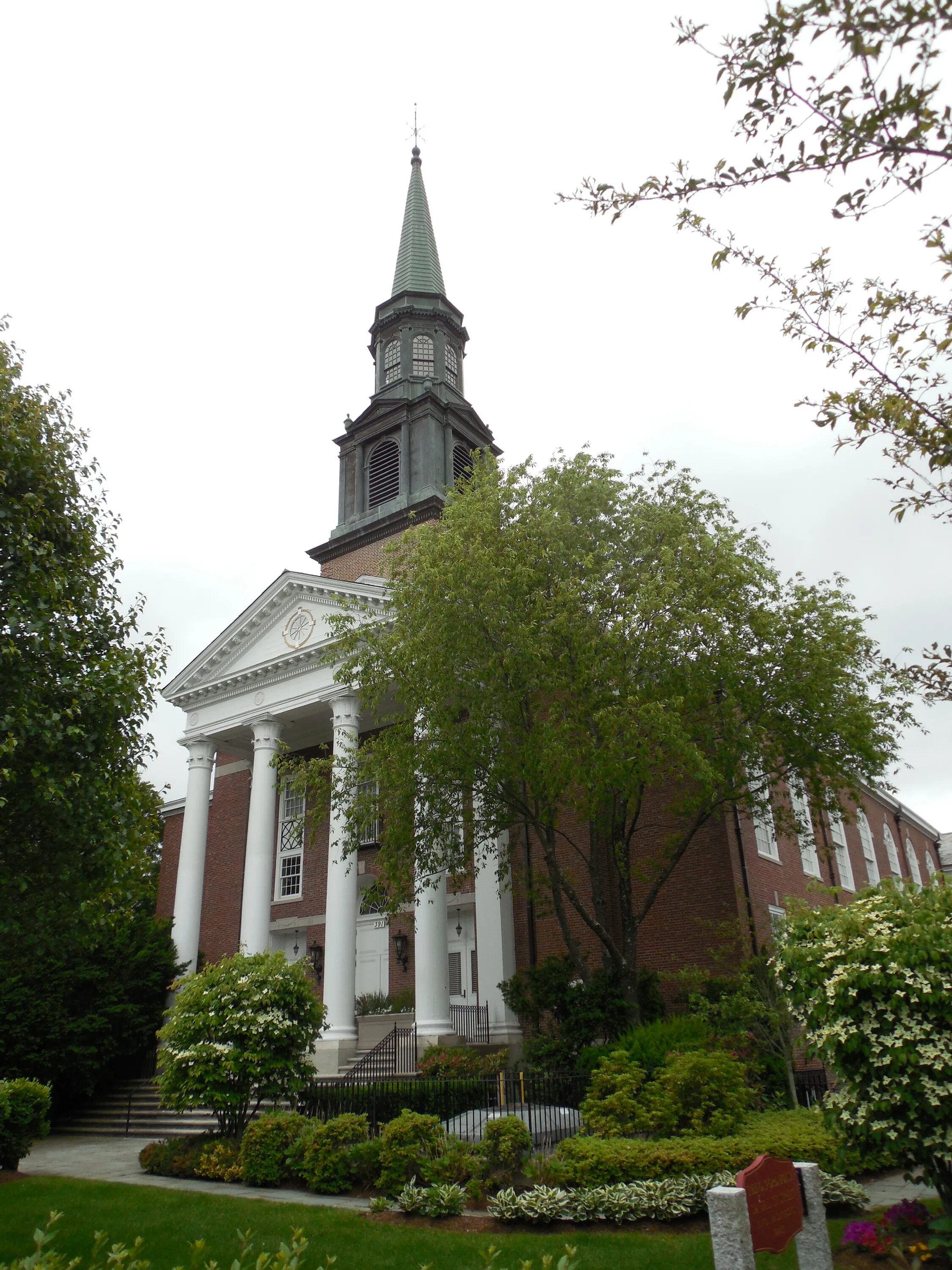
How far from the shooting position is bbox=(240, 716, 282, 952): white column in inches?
997

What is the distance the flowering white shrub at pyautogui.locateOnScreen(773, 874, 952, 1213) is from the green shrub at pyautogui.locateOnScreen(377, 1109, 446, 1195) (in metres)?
6.35

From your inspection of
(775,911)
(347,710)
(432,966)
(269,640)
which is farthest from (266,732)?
(775,911)

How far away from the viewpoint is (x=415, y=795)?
18.6 metres

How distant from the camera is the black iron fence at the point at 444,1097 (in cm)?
1609

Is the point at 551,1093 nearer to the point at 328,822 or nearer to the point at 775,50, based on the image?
the point at 328,822

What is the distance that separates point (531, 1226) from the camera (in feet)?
35.0

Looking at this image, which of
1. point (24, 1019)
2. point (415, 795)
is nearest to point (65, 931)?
point (415, 795)

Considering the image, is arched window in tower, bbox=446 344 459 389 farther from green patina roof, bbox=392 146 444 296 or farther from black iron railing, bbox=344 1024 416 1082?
black iron railing, bbox=344 1024 416 1082

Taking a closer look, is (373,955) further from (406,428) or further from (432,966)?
(406,428)

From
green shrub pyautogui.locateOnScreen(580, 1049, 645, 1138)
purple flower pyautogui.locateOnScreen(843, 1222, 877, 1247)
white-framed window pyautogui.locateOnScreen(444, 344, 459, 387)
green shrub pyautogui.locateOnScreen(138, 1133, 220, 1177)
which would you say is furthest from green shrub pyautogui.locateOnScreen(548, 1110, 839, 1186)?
white-framed window pyautogui.locateOnScreen(444, 344, 459, 387)

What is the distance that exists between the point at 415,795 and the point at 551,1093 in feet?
19.1

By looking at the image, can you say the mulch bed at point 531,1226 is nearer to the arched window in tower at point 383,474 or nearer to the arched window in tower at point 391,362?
the arched window in tower at point 383,474

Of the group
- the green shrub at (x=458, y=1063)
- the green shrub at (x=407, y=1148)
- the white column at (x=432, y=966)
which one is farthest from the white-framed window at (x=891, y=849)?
the green shrub at (x=407, y=1148)

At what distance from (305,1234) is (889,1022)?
6.88 metres
